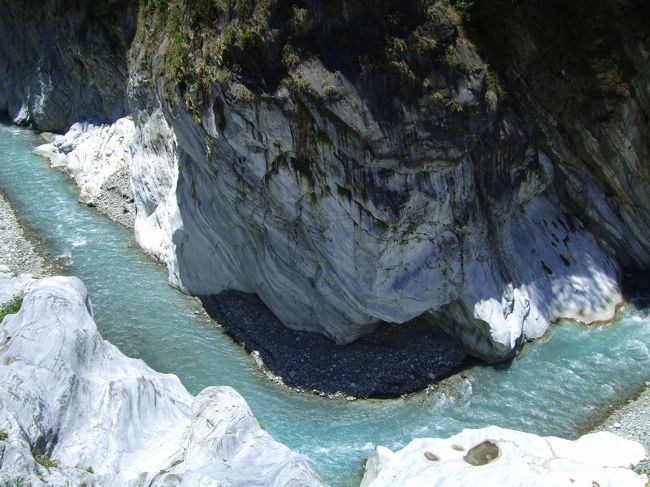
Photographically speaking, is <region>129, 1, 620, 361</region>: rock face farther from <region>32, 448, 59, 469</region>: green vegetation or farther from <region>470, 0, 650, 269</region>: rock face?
<region>32, 448, 59, 469</region>: green vegetation

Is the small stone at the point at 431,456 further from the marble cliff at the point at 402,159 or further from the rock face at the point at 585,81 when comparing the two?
the rock face at the point at 585,81

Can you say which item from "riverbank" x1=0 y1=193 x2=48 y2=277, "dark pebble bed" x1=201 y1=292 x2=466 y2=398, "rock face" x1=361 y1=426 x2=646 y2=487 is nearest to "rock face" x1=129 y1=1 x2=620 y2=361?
"dark pebble bed" x1=201 y1=292 x2=466 y2=398

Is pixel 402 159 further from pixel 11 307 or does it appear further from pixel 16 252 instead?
pixel 16 252

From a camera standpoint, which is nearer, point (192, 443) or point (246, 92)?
point (192, 443)

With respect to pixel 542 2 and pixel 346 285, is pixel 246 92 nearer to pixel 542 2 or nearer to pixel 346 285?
pixel 346 285

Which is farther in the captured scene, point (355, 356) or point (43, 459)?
point (355, 356)

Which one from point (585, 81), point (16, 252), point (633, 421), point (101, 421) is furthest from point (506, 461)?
point (16, 252)

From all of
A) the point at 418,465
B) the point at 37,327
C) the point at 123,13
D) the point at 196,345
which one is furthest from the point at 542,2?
the point at 123,13
